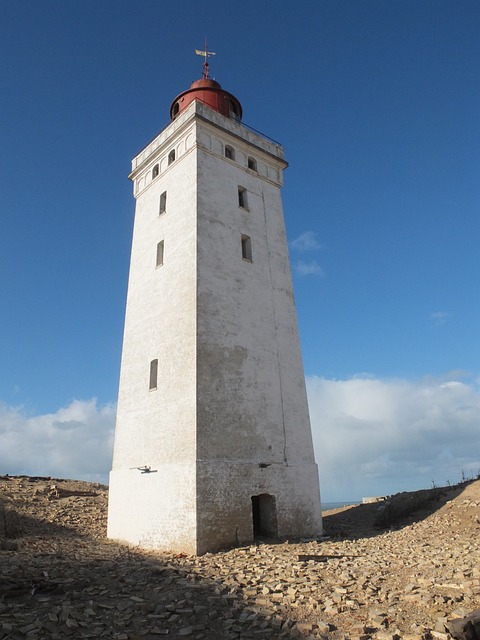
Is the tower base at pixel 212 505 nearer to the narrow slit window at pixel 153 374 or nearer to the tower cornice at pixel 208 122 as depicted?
the narrow slit window at pixel 153 374

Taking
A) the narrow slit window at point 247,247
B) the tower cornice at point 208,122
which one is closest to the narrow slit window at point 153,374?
the narrow slit window at point 247,247

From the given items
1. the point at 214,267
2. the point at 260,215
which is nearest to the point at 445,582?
the point at 214,267

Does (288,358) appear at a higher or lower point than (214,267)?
lower

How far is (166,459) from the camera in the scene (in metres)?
14.4

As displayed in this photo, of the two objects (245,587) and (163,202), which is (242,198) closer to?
(163,202)

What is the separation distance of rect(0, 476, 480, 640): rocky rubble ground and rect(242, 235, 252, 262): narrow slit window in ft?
32.6

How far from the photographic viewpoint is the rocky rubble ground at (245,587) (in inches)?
274

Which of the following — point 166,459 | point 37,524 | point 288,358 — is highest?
point 288,358

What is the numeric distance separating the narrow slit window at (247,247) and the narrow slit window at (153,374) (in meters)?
5.21

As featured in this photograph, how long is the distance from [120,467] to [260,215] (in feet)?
36.2

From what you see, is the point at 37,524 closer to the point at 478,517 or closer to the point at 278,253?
the point at 278,253

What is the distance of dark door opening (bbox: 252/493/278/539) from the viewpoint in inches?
583

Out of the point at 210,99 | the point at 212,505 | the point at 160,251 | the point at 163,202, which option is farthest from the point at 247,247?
the point at 212,505

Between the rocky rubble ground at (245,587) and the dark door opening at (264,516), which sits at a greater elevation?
the dark door opening at (264,516)
